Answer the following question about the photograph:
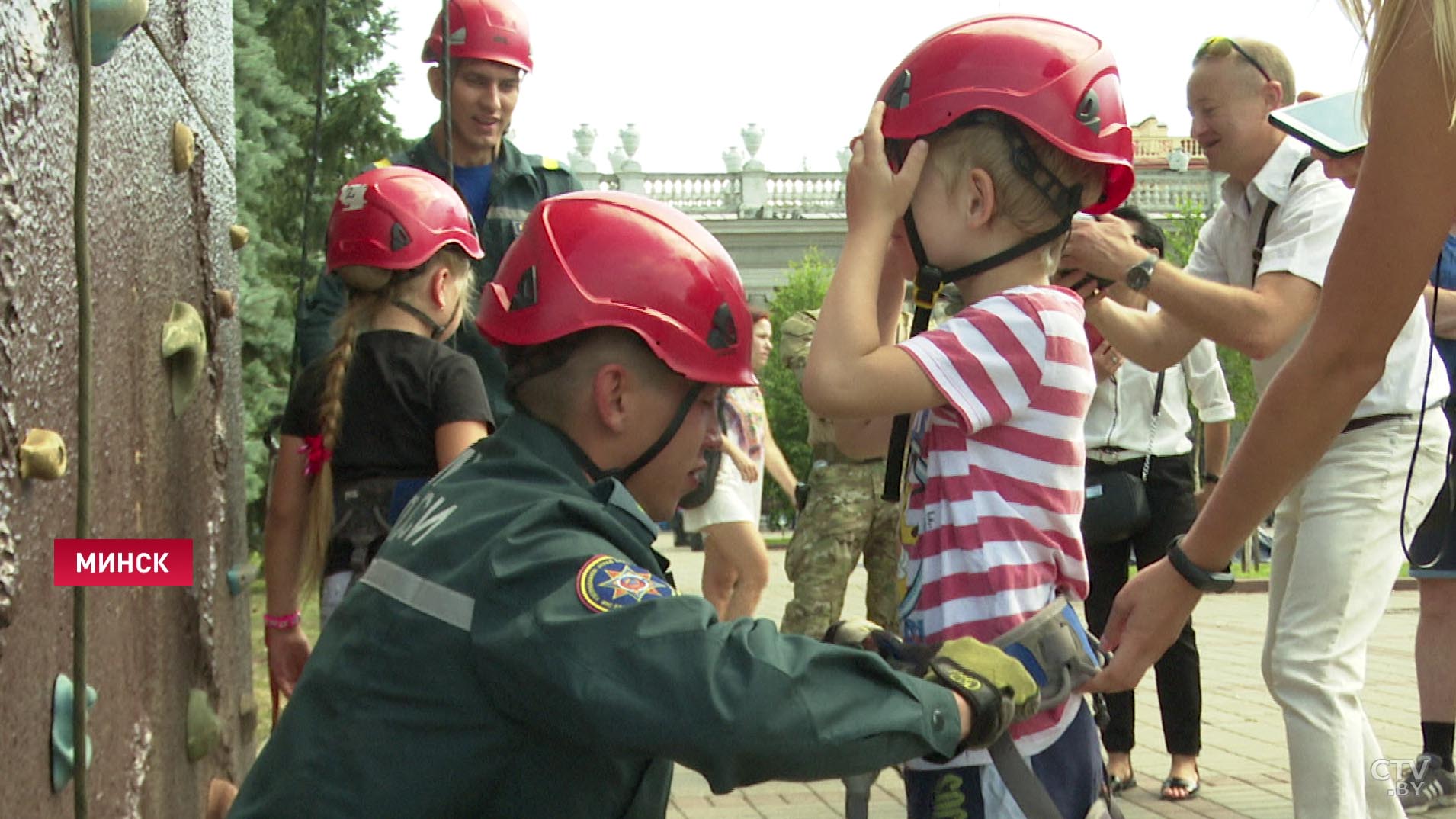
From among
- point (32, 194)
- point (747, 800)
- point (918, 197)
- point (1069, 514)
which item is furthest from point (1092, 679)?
point (747, 800)

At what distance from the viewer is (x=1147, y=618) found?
2814 mm

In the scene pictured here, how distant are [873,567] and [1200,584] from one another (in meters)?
5.35

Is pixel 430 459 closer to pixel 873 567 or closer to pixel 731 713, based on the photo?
pixel 731 713

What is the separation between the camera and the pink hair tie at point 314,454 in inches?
168

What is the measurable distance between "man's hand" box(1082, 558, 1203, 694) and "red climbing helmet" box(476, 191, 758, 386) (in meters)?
0.80

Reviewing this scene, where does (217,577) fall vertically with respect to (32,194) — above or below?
below

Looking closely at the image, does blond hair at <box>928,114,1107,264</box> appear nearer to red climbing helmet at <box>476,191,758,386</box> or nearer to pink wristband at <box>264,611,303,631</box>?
red climbing helmet at <box>476,191,758,386</box>

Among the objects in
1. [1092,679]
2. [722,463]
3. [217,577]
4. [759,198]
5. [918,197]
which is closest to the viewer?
[1092,679]

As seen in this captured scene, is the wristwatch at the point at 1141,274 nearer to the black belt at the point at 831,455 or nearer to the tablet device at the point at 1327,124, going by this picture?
the tablet device at the point at 1327,124

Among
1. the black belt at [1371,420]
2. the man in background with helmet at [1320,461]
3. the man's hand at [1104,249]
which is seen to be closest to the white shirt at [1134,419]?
the man in background with helmet at [1320,461]

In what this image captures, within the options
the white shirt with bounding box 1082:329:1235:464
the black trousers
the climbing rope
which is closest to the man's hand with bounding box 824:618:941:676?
the climbing rope

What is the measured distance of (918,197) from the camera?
2.83m

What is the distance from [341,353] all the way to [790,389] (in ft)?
146

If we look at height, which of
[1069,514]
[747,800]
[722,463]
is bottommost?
[747,800]
